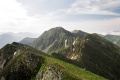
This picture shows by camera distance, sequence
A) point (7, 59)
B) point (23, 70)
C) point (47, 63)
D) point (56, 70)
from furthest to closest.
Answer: point (7, 59) → point (23, 70) → point (47, 63) → point (56, 70)

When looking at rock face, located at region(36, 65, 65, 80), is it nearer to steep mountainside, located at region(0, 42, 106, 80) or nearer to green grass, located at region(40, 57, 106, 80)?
steep mountainside, located at region(0, 42, 106, 80)

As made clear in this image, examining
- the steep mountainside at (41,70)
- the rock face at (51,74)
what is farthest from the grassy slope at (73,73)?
the rock face at (51,74)

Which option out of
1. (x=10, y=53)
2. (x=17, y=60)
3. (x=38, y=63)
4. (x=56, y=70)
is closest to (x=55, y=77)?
(x=56, y=70)

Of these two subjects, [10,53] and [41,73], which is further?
[10,53]

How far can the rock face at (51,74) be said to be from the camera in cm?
7194

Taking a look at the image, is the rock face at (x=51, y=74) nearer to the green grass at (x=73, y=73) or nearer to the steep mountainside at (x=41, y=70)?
the steep mountainside at (x=41, y=70)

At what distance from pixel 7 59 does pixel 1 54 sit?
223 inches

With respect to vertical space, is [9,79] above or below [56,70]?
below

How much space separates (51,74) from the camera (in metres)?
75.0

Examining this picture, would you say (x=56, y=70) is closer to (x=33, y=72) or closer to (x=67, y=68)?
(x=67, y=68)

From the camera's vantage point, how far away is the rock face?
71938 mm

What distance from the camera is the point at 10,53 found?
378ft

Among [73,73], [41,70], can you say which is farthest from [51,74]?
[73,73]

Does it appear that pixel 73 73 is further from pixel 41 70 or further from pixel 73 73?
pixel 41 70
